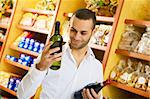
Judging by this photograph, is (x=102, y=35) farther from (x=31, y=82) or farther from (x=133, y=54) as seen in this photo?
(x=31, y=82)

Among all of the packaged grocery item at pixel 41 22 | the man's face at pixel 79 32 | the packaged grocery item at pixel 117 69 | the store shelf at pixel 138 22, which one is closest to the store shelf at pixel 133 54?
the packaged grocery item at pixel 117 69

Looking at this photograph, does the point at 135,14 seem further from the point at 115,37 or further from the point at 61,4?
the point at 61,4

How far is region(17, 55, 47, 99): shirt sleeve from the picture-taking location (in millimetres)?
1729

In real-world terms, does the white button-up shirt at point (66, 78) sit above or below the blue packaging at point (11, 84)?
above

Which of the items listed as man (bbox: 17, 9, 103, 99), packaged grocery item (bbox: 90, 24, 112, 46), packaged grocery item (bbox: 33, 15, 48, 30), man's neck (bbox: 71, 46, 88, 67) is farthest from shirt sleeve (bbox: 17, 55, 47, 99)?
packaged grocery item (bbox: 33, 15, 48, 30)

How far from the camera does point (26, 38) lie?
155 inches

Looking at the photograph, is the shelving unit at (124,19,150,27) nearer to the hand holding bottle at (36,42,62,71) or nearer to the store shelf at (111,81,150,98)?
the store shelf at (111,81,150,98)

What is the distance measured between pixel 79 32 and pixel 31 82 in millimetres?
522

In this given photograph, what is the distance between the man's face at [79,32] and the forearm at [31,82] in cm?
41

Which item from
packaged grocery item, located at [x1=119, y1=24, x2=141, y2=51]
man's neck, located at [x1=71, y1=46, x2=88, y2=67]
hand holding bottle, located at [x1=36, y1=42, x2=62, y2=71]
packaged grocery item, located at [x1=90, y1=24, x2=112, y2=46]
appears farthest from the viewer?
packaged grocery item, located at [x1=90, y1=24, x2=112, y2=46]

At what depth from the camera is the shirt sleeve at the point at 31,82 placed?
5.67 feet

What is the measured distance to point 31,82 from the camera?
1.76 meters

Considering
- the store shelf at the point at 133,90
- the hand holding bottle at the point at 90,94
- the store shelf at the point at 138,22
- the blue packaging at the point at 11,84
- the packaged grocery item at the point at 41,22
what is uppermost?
the store shelf at the point at 138,22

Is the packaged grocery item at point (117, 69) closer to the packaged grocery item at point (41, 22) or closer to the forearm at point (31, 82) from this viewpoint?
the forearm at point (31, 82)
